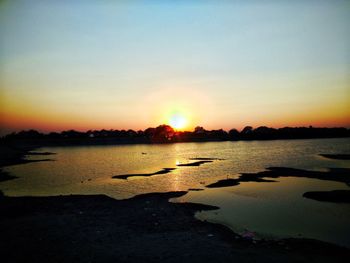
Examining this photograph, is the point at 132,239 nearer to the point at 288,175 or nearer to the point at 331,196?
the point at 331,196

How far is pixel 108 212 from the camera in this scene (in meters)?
20.4

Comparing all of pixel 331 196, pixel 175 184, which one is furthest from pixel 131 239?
pixel 331 196

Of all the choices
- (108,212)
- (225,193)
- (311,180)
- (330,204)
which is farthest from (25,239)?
(311,180)

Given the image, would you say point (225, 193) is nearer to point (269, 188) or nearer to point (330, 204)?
point (269, 188)

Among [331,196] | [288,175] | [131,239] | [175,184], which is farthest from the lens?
[288,175]

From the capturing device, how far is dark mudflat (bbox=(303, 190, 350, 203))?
23528 mm

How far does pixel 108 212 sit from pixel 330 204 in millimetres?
17458

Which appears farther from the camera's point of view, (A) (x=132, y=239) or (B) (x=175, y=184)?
(B) (x=175, y=184)

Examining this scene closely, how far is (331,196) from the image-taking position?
2470 centimetres

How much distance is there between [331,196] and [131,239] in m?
19.0

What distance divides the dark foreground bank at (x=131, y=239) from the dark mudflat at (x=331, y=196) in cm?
1093

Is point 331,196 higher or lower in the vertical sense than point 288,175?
lower

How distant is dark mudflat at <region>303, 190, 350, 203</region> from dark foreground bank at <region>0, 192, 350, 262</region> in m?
10.9

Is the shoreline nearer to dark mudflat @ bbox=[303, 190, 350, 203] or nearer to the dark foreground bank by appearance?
the dark foreground bank
